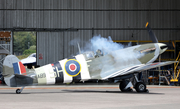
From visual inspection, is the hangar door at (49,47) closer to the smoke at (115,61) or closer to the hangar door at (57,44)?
the hangar door at (57,44)

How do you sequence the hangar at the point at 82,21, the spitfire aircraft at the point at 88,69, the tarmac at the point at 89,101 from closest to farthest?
the tarmac at the point at 89,101
the spitfire aircraft at the point at 88,69
the hangar at the point at 82,21

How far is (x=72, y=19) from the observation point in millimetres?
30938

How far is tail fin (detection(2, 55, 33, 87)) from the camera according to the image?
50.9 ft

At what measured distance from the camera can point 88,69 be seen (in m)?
17.4

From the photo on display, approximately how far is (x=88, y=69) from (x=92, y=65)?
1.29 ft

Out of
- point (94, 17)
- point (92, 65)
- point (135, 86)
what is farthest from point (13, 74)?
point (94, 17)

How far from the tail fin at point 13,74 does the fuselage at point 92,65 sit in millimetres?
501

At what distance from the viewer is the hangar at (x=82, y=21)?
100ft

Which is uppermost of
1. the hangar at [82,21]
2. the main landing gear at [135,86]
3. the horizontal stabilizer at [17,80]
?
the hangar at [82,21]

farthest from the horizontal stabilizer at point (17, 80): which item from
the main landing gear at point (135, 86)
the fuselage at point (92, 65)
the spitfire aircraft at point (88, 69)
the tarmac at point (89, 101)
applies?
the main landing gear at point (135, 86)

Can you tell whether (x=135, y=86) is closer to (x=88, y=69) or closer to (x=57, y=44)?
(x=88, y=69)

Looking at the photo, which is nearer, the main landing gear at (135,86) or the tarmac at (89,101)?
the tarmac at (89,101)

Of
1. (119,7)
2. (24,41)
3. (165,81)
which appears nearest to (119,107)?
(165,81)

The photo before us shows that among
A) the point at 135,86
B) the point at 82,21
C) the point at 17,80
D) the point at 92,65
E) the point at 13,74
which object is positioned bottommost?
the point at 135,86
